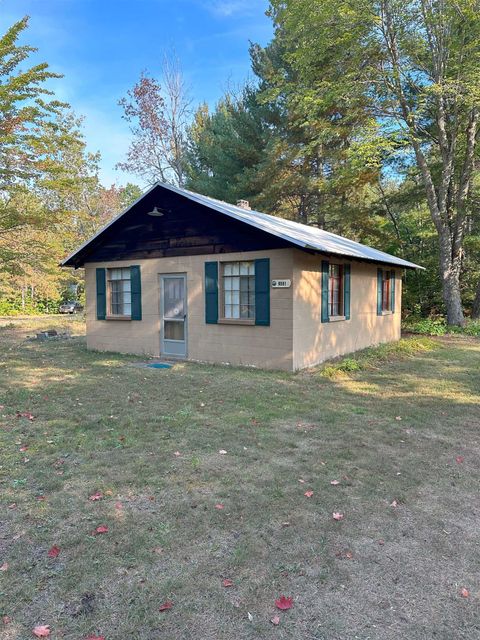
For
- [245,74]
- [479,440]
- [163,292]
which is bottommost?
[479,440]

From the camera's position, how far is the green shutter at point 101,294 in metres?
11.0

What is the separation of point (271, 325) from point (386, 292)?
5.99m

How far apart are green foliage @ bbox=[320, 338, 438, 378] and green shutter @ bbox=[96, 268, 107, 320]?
5822 millimetres

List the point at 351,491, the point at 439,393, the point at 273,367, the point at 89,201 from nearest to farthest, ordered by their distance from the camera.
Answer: the point at 351,491 → the point at 439,393 → the point at 273,367 → the point at 89,201

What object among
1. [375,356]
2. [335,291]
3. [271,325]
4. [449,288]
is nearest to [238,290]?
[271,325]

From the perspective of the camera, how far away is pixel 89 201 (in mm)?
29312

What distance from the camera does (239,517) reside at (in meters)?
2.99

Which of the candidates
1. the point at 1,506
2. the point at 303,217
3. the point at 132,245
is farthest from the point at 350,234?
the point at 1,506

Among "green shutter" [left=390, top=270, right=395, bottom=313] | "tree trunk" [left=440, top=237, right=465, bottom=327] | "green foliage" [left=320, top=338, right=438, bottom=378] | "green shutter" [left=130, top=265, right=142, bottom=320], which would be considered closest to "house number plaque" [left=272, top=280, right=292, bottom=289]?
"green foliage" [left=320, top=338, right=438, bottom=378]

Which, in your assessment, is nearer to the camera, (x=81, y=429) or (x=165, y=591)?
(x=165, y=591)

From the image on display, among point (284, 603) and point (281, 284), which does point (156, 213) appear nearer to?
point (281, 284)

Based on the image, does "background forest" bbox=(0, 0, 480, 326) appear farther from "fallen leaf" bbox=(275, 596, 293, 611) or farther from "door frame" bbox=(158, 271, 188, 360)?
"fallen leaf" bbox=(275, 596, 293, 611)

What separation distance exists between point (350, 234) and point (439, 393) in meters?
16.2

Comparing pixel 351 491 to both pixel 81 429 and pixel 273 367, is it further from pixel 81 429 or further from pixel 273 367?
pixel 273 367
